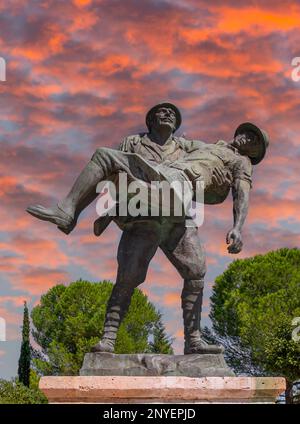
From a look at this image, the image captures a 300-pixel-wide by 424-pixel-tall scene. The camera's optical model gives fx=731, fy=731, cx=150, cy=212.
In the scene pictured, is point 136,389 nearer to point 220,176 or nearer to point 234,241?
point 234,241

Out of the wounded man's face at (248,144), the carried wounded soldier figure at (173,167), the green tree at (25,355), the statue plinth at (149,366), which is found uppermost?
the green tree at (25,355)

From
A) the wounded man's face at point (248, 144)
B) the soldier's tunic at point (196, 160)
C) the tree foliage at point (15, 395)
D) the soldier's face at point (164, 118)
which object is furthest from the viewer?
the tree foliage at point (15, 395)

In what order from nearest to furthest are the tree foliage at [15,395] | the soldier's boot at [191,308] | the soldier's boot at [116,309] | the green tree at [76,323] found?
the soldier's boot at [116,309] → the soldier's boot at [191,308] → the tree foliage at [15,395] → the green tree at [76,323]

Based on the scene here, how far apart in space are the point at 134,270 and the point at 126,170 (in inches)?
43.9

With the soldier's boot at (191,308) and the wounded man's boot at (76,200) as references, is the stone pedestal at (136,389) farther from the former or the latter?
the wounded man's boot at (76,200)

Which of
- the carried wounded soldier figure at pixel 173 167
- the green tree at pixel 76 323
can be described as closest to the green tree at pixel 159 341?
the green tree at pixel 76 323

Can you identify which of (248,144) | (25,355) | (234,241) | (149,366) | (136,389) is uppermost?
(25,355)

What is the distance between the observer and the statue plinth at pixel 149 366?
7418mm

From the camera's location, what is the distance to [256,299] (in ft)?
118

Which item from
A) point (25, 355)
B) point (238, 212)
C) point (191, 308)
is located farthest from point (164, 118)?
point (25, 355)

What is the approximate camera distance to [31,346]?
39.1 m

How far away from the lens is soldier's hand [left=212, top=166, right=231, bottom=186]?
8.57 meters

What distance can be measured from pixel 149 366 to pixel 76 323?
29866 millimetres

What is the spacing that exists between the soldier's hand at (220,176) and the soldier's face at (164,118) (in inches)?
28.3
